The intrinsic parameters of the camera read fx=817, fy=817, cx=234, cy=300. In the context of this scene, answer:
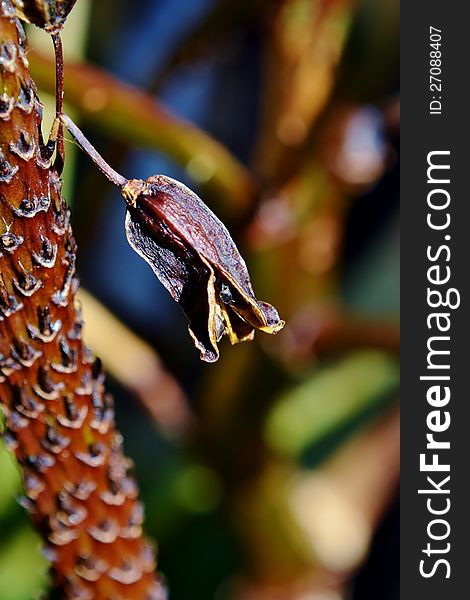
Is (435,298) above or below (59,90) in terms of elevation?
above

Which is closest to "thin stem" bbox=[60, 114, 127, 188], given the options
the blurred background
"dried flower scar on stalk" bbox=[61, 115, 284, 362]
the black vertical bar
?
"dried flower scar on stalk" bbox=[61, 115, 284, 362]

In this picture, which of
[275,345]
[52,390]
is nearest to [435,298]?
[275,345]

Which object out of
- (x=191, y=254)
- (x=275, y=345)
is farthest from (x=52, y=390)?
(x=275, y=345)

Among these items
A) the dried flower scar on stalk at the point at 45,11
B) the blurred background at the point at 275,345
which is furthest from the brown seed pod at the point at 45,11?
the blurred background at the point at 275,345

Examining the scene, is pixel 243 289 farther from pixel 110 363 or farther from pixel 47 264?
pixel 110 363

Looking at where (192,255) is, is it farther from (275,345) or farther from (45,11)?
(275,345)

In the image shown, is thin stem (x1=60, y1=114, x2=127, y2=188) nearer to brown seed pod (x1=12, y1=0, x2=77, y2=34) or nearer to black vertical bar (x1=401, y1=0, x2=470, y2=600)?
brown seed pod (x1=12, y1=0, x2=77, y2=34)

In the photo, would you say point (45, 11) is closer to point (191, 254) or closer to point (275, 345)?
point (191, 254)

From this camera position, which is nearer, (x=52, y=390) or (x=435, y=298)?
(x=52, y=390)
